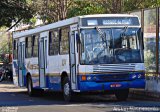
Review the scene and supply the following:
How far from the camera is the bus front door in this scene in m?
22.3

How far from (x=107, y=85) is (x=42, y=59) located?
5461 millimetres

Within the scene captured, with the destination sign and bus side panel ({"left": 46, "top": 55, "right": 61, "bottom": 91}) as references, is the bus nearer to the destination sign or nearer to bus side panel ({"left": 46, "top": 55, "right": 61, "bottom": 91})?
the destination sign

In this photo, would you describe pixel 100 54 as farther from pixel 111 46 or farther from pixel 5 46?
pixel 5 46

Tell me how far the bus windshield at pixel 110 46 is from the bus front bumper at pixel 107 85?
738 millimetres

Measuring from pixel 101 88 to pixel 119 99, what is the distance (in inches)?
77.0

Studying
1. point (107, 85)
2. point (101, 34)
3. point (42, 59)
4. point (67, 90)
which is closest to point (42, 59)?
point (42, 59)

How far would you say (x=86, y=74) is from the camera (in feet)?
58.7

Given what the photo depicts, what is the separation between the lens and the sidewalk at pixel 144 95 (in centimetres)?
1984

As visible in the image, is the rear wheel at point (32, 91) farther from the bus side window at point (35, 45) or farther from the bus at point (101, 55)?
the bus at point (101, 55)

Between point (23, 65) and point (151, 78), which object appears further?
point (23, 65)

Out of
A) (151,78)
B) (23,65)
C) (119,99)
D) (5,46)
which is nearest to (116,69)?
A: (119,99)

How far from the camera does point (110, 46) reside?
59.9ft

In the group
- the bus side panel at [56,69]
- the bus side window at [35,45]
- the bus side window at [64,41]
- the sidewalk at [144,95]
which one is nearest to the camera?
the bus side window at [64,41]

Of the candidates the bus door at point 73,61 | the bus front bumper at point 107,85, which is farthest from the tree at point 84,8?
the bus front bumper at point 107,85
